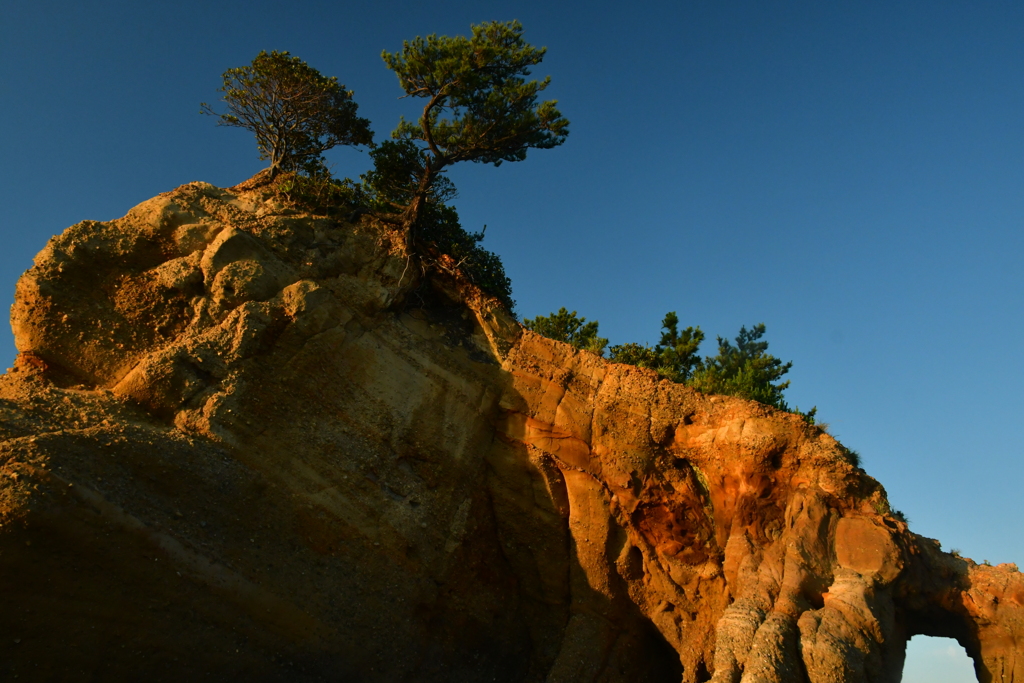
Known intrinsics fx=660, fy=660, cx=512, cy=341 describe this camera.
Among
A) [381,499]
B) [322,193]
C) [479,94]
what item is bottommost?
[381,499]

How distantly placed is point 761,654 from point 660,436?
4662mm

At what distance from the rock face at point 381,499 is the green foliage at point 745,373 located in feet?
10.2

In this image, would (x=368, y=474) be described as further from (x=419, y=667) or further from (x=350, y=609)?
(x=419, y=667)

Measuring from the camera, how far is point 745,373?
2403 cm

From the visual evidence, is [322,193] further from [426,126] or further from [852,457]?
[852,457]

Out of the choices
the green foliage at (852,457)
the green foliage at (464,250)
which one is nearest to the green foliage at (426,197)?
the green foliage at (464,250)

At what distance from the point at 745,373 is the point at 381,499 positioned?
1583 centimetres

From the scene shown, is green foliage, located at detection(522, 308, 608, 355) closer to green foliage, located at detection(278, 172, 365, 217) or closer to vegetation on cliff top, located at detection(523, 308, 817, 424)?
vegetation on cliff top, located at detection(523, 308, 817, 424)

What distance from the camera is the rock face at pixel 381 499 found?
978 cm

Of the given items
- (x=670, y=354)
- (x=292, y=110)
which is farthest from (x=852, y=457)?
(x=292, y=110)

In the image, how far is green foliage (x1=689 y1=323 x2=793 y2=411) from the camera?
1720 centimetres

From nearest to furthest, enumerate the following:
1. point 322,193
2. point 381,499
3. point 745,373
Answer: point 381,499 → point 322,193 → point 745,373

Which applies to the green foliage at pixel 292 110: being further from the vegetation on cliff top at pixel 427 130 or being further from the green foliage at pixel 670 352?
the green foliage at pixel 670 352

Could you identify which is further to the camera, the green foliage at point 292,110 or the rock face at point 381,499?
the green foliage at point 292,110
